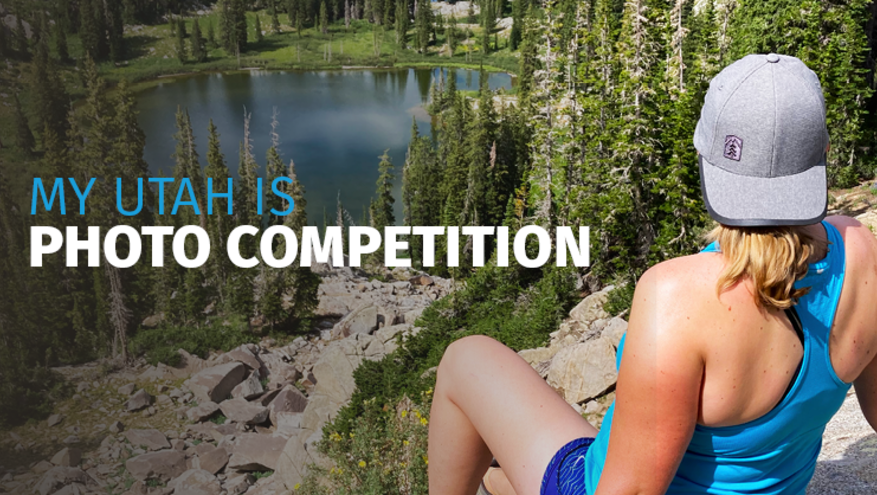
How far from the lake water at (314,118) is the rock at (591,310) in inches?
1761

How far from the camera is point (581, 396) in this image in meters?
8.79

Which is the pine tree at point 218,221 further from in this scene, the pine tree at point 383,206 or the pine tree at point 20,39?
the pine tree at point 20,39

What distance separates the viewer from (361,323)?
38156mm

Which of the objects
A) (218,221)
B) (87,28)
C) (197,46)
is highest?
(87,28)

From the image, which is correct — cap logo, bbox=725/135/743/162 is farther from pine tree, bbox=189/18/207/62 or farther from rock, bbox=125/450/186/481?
pine tree, bbox=189/18/207/62

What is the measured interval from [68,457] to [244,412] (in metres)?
9.88

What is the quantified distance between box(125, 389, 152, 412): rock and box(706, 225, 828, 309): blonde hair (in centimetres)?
4152

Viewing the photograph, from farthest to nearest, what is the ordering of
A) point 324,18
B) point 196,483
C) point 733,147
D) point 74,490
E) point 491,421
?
point 324,18 → point 74,490 → point 196,483 → point 491,421 → point 733,147

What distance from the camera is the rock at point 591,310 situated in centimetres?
1573

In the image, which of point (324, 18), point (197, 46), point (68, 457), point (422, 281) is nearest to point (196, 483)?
point (68, 457)

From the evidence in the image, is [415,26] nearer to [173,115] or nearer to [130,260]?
[173,115]

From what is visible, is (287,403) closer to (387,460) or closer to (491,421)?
(387,460)

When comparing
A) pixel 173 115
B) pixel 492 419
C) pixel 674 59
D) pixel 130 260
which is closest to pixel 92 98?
pixel 130 260

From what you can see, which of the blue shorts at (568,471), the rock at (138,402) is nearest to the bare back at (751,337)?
the blue shorts at (568,471)
